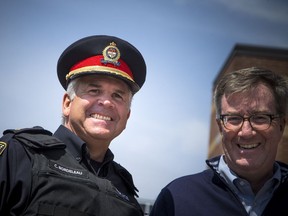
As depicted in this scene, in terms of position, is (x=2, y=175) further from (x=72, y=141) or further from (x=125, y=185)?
(x=125, y=185)

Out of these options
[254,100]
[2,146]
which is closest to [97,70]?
[2,146]

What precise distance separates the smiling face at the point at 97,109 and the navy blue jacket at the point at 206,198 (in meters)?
0.77

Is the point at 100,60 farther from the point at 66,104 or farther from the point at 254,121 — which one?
the point at 254,121

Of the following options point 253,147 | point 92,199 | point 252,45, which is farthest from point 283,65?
point 92,199

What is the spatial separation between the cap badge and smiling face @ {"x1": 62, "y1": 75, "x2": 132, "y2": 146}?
192 mm

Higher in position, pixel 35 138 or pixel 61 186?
pixel 35 138

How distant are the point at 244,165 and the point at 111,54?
1615 mm

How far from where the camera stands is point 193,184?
3178 millimetres

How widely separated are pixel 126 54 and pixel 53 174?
1521mm

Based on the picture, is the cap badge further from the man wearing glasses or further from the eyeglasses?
the eyeglasses

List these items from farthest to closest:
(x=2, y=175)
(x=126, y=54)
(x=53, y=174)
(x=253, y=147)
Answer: (x=126, y=54) → (x=253, y=147) → (x=53, y=174) → (x=2, y=175)

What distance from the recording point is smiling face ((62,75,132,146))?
9.64 feet

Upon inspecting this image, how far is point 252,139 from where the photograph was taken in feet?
10.1

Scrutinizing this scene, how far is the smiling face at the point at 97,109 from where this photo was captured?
9.64 ft
